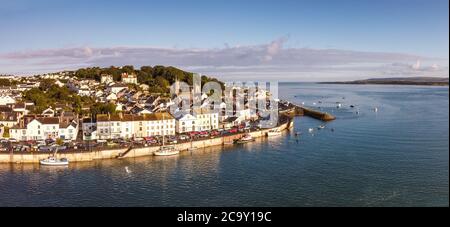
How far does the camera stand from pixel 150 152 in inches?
792

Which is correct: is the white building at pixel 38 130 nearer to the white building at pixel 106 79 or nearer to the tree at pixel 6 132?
the tree at pixel 6 132

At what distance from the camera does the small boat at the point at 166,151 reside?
783 inches

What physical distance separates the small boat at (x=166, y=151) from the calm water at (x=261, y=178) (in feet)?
1.83

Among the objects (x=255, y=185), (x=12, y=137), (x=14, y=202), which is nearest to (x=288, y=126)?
(x=255, y=185)

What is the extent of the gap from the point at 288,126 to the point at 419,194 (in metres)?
15.7

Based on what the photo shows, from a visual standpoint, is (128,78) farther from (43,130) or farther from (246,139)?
(246,139)

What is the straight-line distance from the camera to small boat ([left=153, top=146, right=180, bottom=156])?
19.9 metres

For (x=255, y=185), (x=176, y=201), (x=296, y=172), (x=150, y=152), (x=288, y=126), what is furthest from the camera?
(x=288, y=126)

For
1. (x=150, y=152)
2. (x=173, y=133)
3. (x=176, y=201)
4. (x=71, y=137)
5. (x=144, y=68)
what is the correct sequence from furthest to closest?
1. (x=144, y=68)
2. (x=173, y=133)
3. (x=71, y=137)
4. (x=150, y=152)
5. (x=176, y=201)

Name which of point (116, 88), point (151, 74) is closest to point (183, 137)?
point (116, 88)

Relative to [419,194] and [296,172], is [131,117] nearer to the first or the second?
[296,172]

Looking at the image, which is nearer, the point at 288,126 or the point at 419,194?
the point at 419,194

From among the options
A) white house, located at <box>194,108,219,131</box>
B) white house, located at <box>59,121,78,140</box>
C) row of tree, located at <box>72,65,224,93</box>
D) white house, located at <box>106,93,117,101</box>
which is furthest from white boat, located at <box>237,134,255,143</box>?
row of tree, located at <box>72,65,224,93</box>

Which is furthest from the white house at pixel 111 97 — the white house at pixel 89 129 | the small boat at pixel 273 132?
the small boat at pixel 273 132
